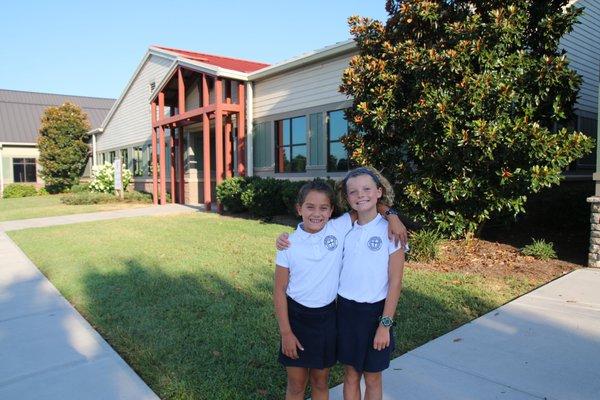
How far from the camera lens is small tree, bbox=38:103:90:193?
2680 centimetres

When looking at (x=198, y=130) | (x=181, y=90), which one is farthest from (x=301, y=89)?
(x=198, y=130)

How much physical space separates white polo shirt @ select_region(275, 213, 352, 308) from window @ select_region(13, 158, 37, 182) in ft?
113

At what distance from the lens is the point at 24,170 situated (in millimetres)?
31344

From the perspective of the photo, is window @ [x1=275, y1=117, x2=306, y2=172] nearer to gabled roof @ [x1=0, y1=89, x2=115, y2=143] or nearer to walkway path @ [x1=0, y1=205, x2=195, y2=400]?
walkway path @ [x1=0, y1=205, x2=195, y2=400]

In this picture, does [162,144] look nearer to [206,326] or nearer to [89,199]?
[89,199]

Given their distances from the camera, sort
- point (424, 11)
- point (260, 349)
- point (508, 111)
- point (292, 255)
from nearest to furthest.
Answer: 1. point (292, 255)
2. point (260, 349)
3. point (508, 111)
4. point (424, 11)

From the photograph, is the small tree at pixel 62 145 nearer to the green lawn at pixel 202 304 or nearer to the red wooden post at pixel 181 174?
the red wooden post at pixel 181 174

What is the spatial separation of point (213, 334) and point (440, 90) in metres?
4.57

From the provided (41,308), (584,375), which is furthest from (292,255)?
(41,308)

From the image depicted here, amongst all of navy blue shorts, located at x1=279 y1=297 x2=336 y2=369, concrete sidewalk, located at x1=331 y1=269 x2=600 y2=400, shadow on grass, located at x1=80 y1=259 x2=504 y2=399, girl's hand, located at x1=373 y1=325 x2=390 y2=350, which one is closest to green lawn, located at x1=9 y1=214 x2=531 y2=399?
shadow on grass, located at x1=80 y1=259 x2=504 y2=399

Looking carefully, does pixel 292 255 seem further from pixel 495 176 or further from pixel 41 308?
pixel 495 176

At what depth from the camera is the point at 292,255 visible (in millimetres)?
2275

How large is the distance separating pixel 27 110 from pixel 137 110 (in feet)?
58.7

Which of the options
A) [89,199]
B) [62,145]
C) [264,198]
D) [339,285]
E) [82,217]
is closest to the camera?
[339,285]
